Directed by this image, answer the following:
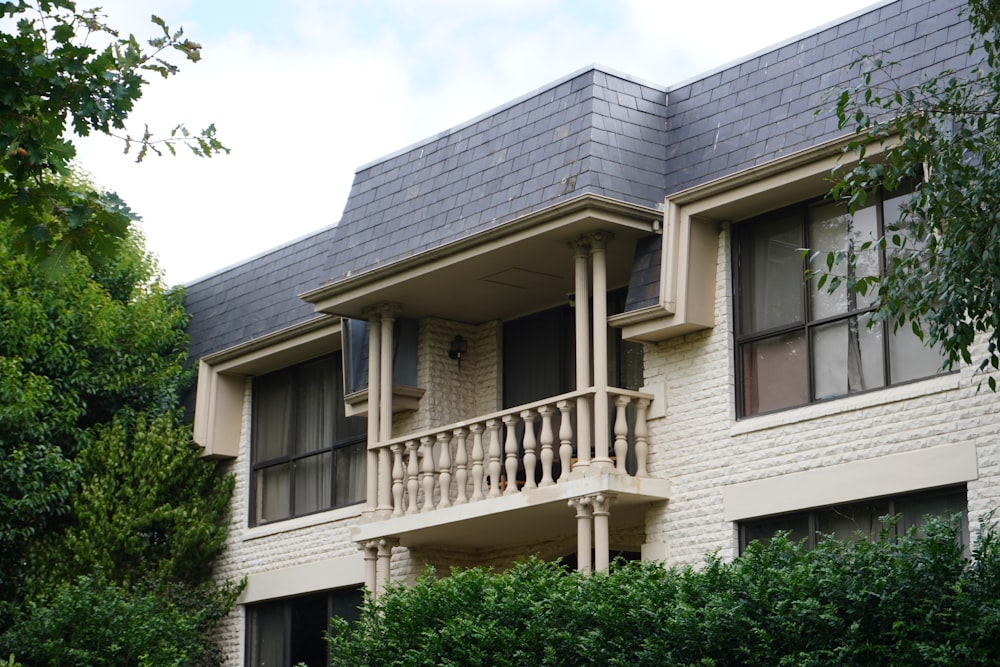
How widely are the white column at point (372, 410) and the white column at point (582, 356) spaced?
10.9 ft

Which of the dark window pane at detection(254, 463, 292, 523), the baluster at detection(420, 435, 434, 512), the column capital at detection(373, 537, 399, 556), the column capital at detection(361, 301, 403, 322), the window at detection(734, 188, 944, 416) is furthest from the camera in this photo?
the dark window pane at detection(254, 463, 292, 523)

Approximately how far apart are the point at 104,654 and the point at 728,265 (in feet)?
30.4

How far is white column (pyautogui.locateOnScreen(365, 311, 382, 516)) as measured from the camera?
19.7 m

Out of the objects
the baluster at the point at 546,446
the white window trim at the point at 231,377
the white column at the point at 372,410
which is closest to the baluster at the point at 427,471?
the white column at the point at 372,410

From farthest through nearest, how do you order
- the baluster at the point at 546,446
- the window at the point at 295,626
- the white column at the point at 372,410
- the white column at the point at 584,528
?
1. the window at the point at 295,626
2. the white column at the point at 372,410
3. the baluster at the point at 546,446
4. the white column at the point at 584,528

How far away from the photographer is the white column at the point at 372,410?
19.7 m

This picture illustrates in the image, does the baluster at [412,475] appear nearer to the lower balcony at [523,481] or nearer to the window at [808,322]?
the lower balcony at [523,481]

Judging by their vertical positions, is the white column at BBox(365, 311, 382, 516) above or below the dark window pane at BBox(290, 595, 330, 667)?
above

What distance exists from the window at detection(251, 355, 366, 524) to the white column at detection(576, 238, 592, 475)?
5226mm

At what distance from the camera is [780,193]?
53.5 feet

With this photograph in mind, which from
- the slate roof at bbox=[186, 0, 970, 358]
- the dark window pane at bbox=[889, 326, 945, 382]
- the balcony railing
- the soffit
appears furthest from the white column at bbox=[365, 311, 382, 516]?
the dark window pane at bbox=[889, 326, 945, 382]

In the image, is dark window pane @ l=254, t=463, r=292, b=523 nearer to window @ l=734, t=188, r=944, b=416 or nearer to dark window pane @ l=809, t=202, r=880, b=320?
window @ l=734, t=188, r=944, b=416

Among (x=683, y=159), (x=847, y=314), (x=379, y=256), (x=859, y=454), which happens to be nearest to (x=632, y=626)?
(x=859, y=454)

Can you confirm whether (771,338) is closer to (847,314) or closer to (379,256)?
(847,314)
